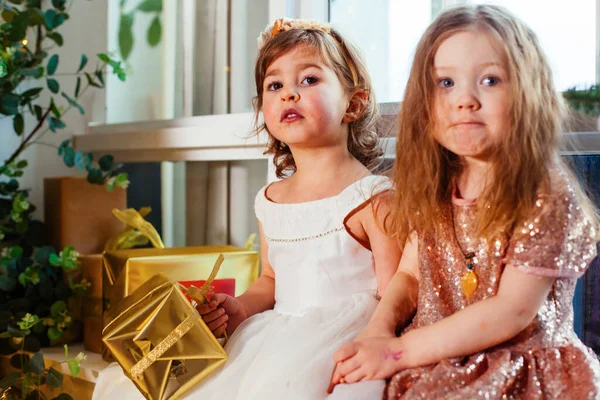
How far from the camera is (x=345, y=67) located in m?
1.22

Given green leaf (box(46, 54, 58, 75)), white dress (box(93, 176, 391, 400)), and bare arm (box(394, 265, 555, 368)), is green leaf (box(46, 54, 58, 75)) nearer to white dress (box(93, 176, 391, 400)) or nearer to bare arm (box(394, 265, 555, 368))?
white dress (box(93, 176, 391, 400))

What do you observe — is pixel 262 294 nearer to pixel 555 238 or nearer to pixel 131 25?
pixel 555 238

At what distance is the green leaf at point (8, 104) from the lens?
170 centimetres

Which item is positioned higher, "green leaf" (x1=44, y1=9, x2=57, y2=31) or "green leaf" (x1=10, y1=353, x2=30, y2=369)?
"green leaf" (x1=44, y1=9, x2=57, y2=31)

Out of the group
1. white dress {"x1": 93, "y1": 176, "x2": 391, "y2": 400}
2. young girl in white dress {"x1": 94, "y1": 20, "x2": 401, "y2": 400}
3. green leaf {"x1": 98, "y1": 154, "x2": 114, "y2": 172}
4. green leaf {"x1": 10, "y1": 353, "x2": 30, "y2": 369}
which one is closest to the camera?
white dress {"x1": 93, "y1": 176, "x2": 391, "y2": 400}

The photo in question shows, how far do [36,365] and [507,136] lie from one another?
1103mm

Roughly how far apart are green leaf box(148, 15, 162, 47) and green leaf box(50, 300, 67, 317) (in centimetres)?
85

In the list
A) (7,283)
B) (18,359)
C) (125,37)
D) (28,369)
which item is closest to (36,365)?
(28,369)

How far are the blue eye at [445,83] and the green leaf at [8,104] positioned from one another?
3.86 feet

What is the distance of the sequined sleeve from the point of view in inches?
32.5

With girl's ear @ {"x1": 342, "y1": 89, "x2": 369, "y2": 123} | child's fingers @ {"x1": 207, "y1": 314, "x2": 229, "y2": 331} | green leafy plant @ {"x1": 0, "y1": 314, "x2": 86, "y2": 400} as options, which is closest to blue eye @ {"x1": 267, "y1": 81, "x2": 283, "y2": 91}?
girl's ear @ {"x1": 342, "y1": 89, "x2": 369, "y2": 123}

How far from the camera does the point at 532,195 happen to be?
0.84 metres

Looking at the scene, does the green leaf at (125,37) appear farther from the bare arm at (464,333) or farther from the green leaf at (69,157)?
the bare arm at (464,333)

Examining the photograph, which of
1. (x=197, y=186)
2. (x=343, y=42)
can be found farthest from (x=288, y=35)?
(x=197, y=186)
